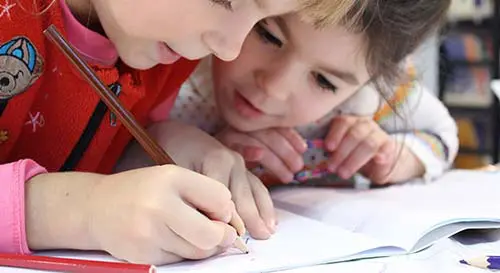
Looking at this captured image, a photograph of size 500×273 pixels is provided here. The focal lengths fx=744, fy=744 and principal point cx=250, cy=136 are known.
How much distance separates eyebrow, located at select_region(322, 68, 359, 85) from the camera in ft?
2.22

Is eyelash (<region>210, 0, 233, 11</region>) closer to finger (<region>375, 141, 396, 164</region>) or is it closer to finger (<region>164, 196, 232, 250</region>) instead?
finger (<region>164, 196, 232, 250</region>)

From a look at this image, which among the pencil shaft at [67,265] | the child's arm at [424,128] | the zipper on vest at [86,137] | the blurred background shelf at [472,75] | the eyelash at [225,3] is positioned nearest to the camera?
the pencil shaft at [67,265]

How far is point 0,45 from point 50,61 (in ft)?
0.18

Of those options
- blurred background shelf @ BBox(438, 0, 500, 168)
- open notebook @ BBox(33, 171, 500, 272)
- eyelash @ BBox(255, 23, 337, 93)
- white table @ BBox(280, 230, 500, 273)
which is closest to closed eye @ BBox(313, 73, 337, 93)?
eyelash @ BBox(255, 23, 337, 93)

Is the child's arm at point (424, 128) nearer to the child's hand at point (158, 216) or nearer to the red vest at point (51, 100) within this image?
the red vest at point (51, 100)

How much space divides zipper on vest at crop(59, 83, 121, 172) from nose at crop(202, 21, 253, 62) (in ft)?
0.36

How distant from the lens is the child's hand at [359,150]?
0.78 metres

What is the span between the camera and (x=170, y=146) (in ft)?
2.11

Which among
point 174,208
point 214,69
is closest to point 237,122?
point 214,69

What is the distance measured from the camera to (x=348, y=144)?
2.58 ft

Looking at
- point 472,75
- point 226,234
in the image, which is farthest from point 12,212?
point 472,75

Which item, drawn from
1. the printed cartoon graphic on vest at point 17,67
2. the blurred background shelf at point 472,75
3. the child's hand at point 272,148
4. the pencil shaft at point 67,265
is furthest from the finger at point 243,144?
the blurred background shelf at point 472,75

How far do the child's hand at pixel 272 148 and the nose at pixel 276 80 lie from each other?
7 cm

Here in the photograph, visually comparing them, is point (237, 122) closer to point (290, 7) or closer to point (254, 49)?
point (254, 49)
